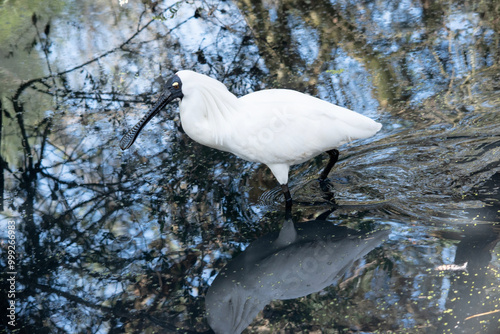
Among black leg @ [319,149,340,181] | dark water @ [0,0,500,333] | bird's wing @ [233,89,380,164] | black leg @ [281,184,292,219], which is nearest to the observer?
dark water @ [0,0,500,333]

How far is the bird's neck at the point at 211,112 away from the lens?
4.46 meters

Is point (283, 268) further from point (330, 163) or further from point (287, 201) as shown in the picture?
point (330, 163)

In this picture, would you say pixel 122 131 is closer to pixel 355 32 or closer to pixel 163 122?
pixel 163 122

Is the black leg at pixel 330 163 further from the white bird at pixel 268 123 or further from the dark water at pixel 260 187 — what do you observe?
the white bird at pixel 268 123

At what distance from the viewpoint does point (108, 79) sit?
7.14m

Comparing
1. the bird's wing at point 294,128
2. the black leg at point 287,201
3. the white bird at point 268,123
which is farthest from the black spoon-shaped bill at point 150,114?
the black leg at point 287,201

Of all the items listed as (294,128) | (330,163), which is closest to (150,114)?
(294,128)

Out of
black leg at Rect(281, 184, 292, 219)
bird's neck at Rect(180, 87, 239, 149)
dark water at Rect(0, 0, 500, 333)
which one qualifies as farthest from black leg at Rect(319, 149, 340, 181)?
bird's neck at Rect(180, 87, 239, 149)

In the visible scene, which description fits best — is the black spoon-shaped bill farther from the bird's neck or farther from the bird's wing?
the bird's wing

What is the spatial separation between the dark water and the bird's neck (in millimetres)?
614

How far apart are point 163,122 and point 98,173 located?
3.16 feet

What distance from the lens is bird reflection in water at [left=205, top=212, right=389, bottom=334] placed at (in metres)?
3.78

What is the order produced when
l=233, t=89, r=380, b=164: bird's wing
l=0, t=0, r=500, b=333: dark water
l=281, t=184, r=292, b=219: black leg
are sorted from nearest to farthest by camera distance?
1. l=0, t=0, r=500, b=333: dark water
2. l=233, t=89, r=380, b=164: bird's wing
3. l=281, t=184, r=292, b=219: black leg

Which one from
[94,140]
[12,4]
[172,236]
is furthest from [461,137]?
[12,4]
